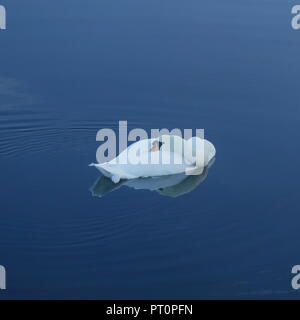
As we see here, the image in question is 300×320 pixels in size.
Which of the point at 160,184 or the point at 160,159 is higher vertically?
the point at 160,159

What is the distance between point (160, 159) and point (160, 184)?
16 cm

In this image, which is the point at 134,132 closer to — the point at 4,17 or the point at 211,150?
the point at 211,150

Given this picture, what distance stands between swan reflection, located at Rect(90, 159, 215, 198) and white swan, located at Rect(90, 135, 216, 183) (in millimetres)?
37

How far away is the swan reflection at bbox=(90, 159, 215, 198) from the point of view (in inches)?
183

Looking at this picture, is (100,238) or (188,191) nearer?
(100,238)

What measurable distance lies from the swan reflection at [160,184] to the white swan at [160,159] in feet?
0.12

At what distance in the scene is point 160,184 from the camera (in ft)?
15.6

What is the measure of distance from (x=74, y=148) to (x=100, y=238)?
0.99 metres

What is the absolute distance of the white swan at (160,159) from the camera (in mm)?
4668

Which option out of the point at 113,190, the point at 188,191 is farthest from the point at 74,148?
the point at 188,191

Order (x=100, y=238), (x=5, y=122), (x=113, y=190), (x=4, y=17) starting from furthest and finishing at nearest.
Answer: (x=4, y=17)
(x=5, y=122)
(x=113, y=190)
(x=100, y=238)

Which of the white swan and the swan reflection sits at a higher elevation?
the white swan

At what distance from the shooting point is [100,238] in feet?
13.8

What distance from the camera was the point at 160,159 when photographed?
15.5ft
